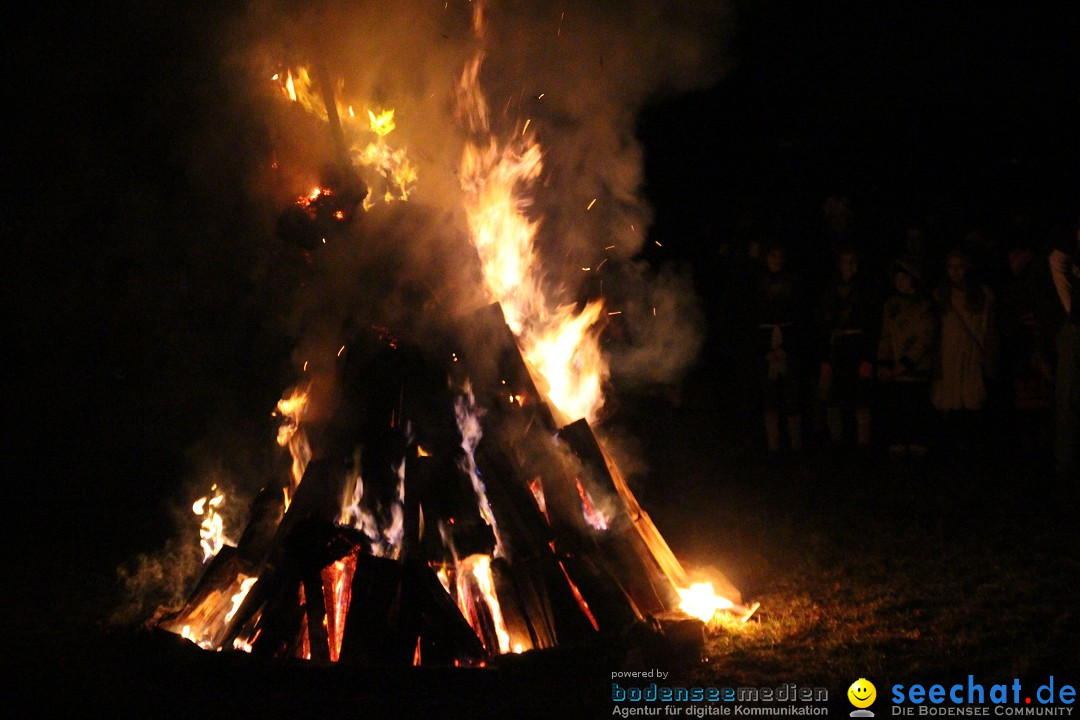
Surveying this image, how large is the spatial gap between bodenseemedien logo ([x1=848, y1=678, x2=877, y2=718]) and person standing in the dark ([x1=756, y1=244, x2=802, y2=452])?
5.35 metres

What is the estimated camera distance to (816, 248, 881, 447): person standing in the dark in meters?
9.09

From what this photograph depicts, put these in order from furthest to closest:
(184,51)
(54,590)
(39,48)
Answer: (39,48) → (184,51) → (54,590)

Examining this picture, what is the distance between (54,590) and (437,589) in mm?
3206

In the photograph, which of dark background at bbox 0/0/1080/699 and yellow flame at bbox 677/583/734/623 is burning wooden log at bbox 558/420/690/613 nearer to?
yellow flame at bbox 677/583/734/623

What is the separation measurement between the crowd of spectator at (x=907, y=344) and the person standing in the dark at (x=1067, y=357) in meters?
0.21

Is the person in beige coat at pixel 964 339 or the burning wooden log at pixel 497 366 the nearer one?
the burning wooden log at pixel 497 366

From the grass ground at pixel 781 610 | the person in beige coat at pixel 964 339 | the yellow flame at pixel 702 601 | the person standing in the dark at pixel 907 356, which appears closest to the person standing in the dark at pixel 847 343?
the person standing in the dark at pixel 907 356

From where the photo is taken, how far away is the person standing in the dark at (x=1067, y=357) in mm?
7324

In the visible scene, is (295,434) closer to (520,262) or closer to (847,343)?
(520,262)

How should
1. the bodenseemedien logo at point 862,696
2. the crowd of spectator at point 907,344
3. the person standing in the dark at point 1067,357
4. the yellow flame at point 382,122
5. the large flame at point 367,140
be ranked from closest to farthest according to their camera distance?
the bodenseemedien logo at point 862,696 < the large flame at point 367,140 < the yellow flame at point 382,122 < the person standing in the dark at point 1067,357 < the crowd of spectator at point 907,344

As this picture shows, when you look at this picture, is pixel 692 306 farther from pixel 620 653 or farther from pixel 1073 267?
pixel 620 653

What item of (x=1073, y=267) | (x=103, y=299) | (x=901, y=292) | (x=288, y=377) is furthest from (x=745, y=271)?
(x=103, y=299)

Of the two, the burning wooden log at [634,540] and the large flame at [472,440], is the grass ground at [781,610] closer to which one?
the burning wooden log at [634,540]

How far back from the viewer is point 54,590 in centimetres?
633
